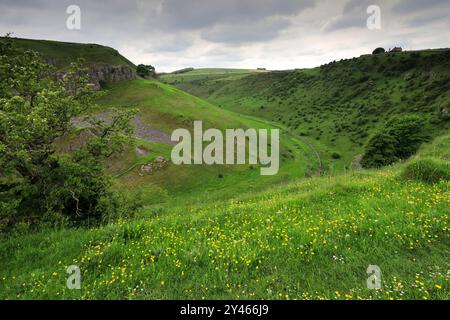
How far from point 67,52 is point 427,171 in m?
113

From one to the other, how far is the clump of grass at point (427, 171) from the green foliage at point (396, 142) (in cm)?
3610

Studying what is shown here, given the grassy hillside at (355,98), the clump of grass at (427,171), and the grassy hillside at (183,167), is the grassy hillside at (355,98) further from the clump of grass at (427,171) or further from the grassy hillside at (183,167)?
the clump of grass at (427,171)

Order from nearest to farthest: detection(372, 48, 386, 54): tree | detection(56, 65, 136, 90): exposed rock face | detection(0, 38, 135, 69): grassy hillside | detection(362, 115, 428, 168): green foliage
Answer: detection(362, 115, 428, 168): green foliage < detection(0, 38, 135, 69): grassy hillside < detection(56, 65, 136, 90): exposed rock face < detection(372, 48, 386, 54): tree

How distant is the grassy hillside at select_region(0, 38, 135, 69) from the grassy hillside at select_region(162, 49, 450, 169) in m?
64.7

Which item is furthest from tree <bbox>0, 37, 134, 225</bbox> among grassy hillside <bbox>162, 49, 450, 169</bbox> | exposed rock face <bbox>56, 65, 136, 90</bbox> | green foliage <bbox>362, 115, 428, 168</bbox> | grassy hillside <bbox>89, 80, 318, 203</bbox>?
exposed rock face <bbox>56, 65, 136, 90</bbox>

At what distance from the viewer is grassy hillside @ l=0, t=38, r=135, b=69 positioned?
81.2 m

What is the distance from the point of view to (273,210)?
10164 mm

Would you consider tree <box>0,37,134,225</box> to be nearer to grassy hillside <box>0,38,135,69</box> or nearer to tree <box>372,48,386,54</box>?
grassy hillside <box>0,38,135,69</box>

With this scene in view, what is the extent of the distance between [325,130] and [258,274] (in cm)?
8202

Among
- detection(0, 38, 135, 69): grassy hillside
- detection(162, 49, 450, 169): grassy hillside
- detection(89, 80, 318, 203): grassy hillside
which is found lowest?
detection(89, 80, 318, 203): grassy hillside

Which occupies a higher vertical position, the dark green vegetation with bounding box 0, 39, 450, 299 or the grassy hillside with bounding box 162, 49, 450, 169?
the grassy hillside with bounding box 162, 49, 450, 169

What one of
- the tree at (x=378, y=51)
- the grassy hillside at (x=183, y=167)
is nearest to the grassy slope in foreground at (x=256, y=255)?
the grassy hillside at (x=183, y=167)

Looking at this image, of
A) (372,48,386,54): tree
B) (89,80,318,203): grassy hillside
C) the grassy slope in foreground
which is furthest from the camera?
(372,48,386,54): tree

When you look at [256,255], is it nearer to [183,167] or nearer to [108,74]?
[183,167]
